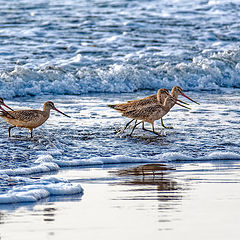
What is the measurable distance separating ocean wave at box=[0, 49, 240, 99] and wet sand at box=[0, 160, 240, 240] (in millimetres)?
8791

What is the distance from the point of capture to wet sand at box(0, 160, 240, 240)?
5.84m

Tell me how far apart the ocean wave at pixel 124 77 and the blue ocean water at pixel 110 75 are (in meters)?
0.03

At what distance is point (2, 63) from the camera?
19.6 m

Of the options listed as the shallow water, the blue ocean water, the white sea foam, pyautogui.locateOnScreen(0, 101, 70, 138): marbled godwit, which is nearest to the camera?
the shallow water

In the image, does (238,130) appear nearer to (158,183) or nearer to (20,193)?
(158,183)

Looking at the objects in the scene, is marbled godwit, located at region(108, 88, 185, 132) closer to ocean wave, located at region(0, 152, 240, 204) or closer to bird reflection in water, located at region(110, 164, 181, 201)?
ocean wave, located at region(0, 152, 240, 204)

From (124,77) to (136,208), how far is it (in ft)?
40.2

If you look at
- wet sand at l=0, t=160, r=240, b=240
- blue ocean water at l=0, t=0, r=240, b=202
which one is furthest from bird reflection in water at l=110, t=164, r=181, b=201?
blue ocean water at l=0, t=0, r=240, b=202

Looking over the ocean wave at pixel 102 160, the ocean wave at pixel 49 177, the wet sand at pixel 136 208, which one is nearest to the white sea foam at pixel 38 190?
the ocean wave at pixel 49 177

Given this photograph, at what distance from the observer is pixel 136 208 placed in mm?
6672

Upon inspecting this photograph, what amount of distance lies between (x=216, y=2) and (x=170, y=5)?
2.08 metres

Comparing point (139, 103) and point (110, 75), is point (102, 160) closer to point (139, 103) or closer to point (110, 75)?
point (139, 103)

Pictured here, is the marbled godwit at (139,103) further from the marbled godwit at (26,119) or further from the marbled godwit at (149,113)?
the marbled godwit at (26,119)

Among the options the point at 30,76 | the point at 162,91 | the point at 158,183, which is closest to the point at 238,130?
the point at 162,91
